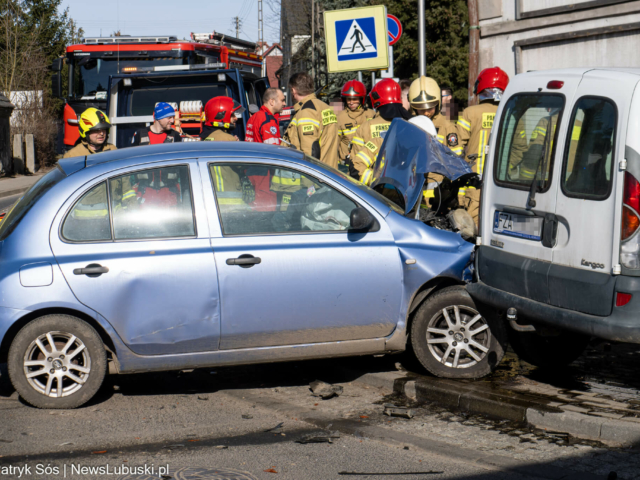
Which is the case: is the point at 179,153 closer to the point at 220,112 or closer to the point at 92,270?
the point at 92,270

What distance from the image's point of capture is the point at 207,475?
13.4 feet

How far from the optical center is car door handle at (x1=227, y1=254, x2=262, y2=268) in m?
5.12

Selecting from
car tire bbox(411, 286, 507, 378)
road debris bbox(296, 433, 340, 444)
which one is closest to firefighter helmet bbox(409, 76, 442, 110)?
car tire bbox(411, 286, 507, 378)

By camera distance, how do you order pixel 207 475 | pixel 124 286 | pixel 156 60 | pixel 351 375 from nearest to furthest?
1. pixel 207 475
2. pixel 124 286
3. pixel 351 375
4. pixel 156 60

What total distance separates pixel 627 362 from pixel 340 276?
2508 mm

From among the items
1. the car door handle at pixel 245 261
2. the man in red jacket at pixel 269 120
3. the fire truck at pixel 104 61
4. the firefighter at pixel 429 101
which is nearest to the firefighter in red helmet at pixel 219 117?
the man in red jacket at pixel 269 120

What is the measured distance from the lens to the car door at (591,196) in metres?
4.39

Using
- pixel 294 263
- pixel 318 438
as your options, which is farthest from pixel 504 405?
pixel 294 263

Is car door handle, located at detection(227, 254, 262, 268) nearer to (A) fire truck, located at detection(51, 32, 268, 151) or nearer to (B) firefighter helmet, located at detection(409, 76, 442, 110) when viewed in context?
(B) firefighter helmet, located at detection(409, 76, 442, 110)

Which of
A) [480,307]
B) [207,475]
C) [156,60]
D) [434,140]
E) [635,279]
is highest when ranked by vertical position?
[156,60]

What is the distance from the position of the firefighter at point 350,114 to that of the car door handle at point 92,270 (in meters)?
5.01

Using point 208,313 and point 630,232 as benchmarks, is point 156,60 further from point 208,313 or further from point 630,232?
point 630,232

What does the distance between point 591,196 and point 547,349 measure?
176 cm

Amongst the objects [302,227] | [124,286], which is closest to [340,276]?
[302,227]
